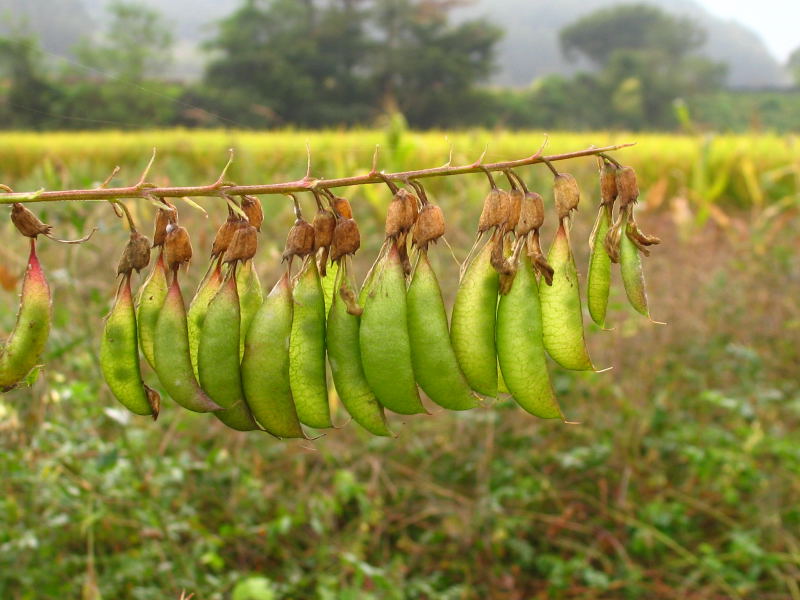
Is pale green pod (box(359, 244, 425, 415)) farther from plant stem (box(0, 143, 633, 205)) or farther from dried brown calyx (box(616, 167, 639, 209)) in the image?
dried brown calyx (box(616, 167, 639, 209))

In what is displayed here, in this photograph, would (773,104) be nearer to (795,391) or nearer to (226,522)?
(795,391)

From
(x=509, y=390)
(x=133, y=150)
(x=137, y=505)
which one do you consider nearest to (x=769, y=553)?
(x=137, y=505)

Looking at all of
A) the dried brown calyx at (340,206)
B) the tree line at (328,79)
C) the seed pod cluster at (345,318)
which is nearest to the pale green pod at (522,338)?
the seed pod cluster at (345,318)

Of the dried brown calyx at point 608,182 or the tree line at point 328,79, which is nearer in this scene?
the dried brown calyx at point 608,182

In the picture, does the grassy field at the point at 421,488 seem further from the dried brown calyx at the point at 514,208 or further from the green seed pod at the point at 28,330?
the green seed pod at the point at 28,330

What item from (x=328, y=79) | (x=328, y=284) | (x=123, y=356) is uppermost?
(x=328, y=79)

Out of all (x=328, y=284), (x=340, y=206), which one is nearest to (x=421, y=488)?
(x=328, y=284)

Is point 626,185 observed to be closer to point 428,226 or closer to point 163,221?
point 428,226
